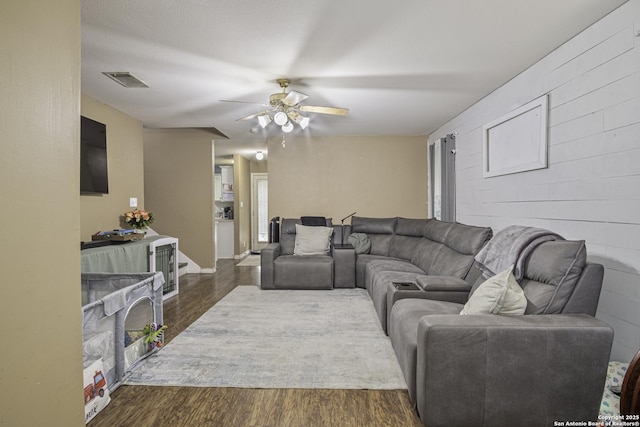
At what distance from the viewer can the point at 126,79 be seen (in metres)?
3.36

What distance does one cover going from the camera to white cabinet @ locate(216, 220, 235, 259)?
794 centimetres

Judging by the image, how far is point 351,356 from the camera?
271 centimetres

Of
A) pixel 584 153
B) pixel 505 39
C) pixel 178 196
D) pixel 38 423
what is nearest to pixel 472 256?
pixel 584 153

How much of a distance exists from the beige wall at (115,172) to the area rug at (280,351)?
175 centimetres

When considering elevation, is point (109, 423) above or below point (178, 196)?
below

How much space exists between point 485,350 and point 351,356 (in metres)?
1.17

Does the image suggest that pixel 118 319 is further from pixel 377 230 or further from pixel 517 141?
pixel 377 230

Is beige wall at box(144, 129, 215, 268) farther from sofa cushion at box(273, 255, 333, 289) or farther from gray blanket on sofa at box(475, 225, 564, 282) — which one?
gray blanket on sofa at box(475, 225, 564, 282)

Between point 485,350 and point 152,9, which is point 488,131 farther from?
point 152,9

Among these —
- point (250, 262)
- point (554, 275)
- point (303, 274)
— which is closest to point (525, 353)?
point (554, 275)

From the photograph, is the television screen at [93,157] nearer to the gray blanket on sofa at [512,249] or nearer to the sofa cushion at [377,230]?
the sofa cushion at [377,230]

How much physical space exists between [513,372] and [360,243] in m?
3.57

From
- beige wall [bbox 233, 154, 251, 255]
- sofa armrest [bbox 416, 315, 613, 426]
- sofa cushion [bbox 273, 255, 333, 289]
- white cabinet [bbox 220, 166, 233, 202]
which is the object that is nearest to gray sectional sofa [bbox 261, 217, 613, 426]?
sofa armrest [bbox 416, 315, 613, 426]

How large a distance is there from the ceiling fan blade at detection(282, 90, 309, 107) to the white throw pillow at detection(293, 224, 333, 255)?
91.0 inches
